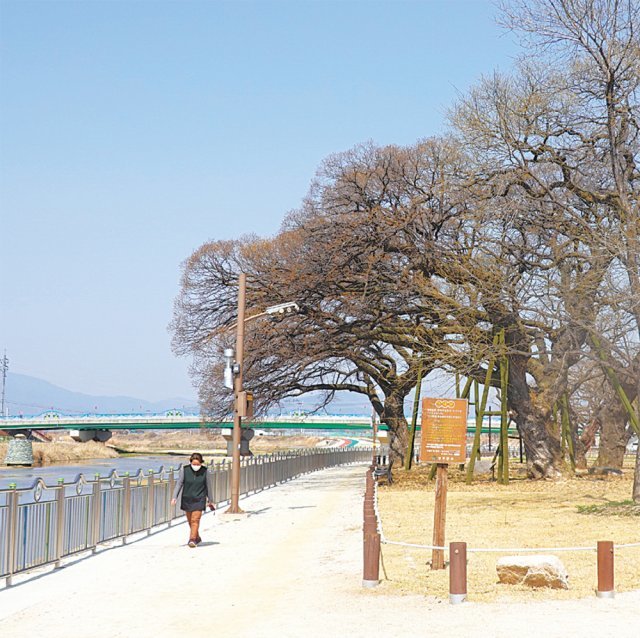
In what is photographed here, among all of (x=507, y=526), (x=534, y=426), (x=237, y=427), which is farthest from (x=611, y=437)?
(x=507, y=526)

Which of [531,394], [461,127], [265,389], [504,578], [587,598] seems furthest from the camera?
[265,389]

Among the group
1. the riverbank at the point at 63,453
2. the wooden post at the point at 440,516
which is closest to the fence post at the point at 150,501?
the wooden post at the point at 440,516

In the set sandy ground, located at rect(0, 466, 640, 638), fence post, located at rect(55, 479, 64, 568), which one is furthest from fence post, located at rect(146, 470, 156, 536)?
fence post, located at rect(55, 479, 64, 568)

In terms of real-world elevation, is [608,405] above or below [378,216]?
below

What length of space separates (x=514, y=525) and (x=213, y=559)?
822 cm

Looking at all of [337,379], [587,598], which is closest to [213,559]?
[587,598]

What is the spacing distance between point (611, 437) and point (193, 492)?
37.2m

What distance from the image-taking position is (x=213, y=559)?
16984mm

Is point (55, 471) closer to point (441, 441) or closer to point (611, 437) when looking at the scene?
point (611, 437)

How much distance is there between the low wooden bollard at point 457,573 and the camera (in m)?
11.6

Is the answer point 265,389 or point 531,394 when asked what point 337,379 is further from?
point 531,394

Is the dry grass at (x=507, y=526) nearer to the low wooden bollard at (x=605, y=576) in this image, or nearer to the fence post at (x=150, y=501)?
the low wooden bollard at (x=605, y=576)

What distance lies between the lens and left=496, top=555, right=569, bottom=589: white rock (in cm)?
1272

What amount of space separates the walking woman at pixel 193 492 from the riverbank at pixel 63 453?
63685mm
